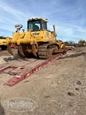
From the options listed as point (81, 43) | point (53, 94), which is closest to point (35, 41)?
point (53, 94)

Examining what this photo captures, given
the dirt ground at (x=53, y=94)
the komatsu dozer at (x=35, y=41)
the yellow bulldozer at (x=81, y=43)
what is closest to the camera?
the dirt ground at (x=53, y=94)

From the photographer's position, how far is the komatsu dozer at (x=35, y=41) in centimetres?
964

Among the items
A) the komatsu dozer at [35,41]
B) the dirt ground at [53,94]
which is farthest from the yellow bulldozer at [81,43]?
the dirt ground at [53,94]

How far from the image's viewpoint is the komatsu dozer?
9.64 meters

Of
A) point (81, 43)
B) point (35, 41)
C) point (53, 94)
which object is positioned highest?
point (35, 41)

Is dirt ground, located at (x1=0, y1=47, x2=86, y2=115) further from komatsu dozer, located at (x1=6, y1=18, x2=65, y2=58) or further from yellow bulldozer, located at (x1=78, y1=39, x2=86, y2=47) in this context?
yellow bulldozer, located at (x1=78, y1=39, x2=86, y2=47)

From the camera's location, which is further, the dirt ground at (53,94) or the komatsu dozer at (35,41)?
the komatsu dozer at (35,41)

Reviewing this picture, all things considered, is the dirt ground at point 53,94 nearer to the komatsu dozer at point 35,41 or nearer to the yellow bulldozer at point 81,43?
the komatsu dozer at point 35,41

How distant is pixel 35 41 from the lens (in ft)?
32.1

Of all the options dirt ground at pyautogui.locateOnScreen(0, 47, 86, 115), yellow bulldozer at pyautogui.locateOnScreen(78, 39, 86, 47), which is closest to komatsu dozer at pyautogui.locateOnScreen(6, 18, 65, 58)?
dirt ground at pyautogui.locateOnScreen(0, 47, 86, 115)

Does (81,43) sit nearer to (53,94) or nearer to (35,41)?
(35,41)

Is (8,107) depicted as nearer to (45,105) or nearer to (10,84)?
(45,105)

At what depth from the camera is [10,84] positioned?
5.94 m

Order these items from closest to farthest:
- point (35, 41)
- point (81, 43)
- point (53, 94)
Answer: point (53, 94)
point (35, 41)
point (81, 43)
